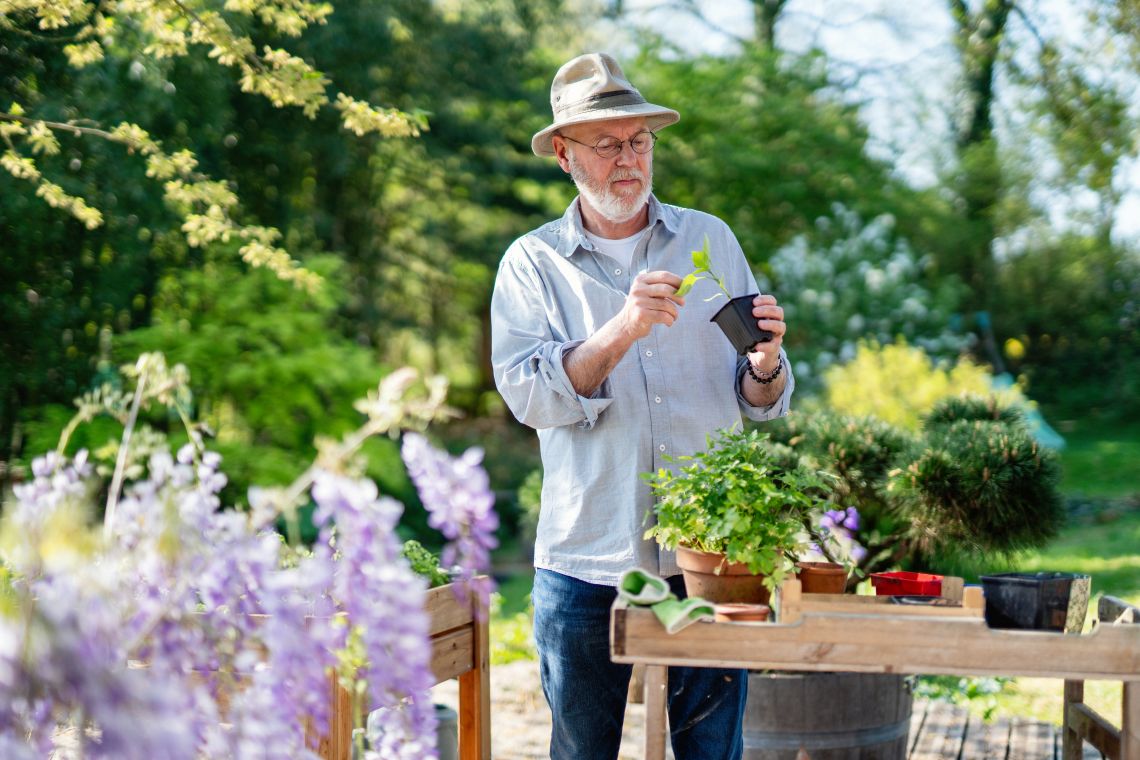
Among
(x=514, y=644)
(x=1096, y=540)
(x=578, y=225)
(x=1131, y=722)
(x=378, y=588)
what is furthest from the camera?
(x=1096, y=540)

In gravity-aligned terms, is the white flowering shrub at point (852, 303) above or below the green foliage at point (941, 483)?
above

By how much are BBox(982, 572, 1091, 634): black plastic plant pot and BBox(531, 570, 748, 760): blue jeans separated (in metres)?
0.57

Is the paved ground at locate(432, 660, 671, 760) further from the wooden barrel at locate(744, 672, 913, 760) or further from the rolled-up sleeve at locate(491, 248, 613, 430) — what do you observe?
the rolled-up sleeve at locate(491, 248, 613, 430)

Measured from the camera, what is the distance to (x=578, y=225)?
7.91 ft

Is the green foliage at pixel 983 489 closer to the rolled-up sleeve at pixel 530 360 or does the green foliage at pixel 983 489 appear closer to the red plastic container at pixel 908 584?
the red plastic container at pixel 908 584

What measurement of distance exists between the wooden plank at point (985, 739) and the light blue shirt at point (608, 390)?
6.82ft

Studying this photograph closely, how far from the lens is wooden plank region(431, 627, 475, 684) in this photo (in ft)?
8.68

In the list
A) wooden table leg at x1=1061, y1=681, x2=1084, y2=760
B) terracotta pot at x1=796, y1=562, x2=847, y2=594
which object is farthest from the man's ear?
wooden table leg at x1=1061, y1=681, x2=1084, y2=760

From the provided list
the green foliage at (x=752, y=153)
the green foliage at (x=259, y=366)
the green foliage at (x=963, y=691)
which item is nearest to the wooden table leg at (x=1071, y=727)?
the green foliage at (x=963, y=691)

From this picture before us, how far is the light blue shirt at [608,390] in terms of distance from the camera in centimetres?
223

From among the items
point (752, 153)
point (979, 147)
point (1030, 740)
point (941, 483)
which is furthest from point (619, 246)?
point (979, 147)

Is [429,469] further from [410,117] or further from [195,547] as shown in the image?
[410,117]

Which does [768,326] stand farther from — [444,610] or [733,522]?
[444,610]

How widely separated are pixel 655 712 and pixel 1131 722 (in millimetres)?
742
